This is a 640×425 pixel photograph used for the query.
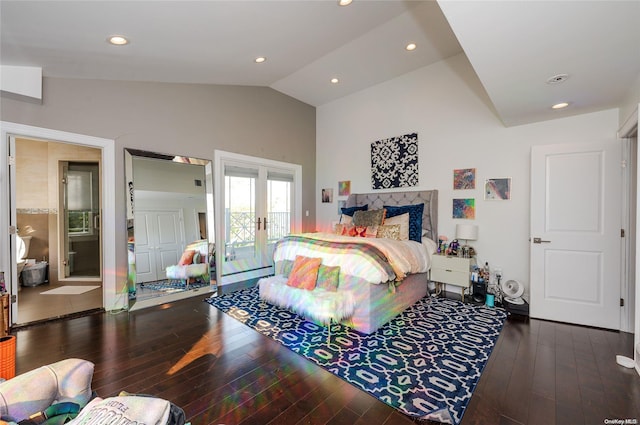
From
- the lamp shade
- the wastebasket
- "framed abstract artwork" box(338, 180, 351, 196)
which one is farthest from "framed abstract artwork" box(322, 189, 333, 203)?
the wastebasket

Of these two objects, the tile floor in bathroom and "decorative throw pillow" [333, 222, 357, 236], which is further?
"decorative throw pillow" [333, 222, 357, 236]

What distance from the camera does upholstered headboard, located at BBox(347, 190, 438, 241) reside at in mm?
4156

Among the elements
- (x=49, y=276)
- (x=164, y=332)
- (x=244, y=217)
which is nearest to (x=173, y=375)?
(x=164, y=332)

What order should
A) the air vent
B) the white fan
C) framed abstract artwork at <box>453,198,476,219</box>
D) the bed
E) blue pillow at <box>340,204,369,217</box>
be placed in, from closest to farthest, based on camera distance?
1. the air vent
2. the bed
3. the white fan
4. framed abstract artwork at <box>453,198,476,219</box>
5. blue pillow at <box>340,204,369,217</box>

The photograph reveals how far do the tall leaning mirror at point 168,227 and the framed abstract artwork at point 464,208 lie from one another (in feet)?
12.3

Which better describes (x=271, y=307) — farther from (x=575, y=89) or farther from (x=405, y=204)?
(x=575, y=89)

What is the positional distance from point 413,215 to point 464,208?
2.38 feet

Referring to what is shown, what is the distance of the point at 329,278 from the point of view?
2.91 meters

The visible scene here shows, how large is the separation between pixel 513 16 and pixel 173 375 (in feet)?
10.8

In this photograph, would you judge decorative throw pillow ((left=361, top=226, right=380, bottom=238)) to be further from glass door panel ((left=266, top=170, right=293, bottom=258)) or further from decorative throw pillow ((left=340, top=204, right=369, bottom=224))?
glass door panel ((left=266, top=170, right=293, bottom=258))

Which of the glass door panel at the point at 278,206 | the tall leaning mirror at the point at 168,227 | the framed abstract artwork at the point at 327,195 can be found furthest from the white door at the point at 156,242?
the framed abstract artwork at the point at 327,195

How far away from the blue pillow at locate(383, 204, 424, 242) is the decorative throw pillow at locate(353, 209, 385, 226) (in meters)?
0.19

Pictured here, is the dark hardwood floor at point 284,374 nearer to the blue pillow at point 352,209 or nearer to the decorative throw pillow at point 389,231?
the decorative throw pillow at point 389,231

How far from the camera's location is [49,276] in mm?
4410
